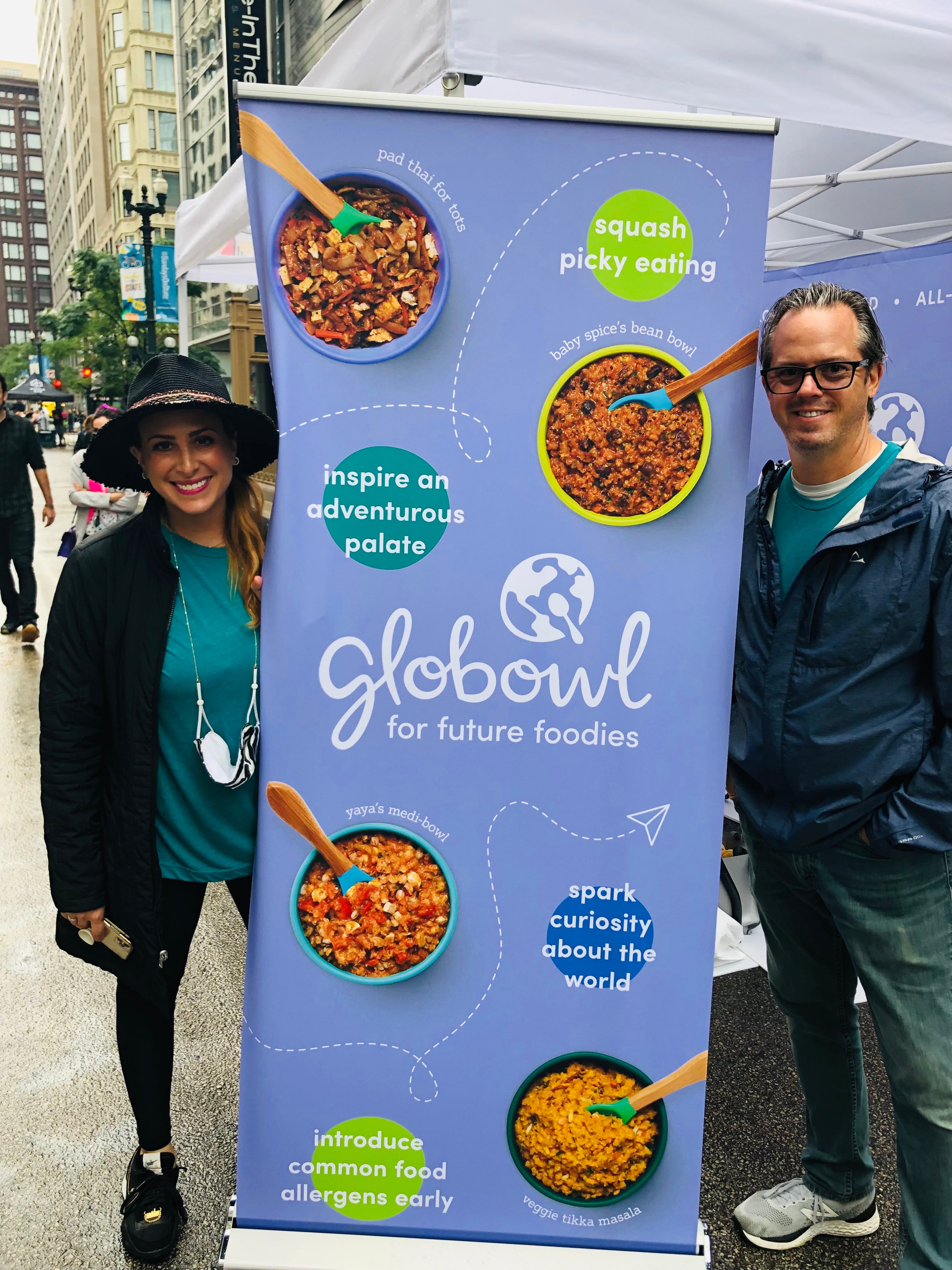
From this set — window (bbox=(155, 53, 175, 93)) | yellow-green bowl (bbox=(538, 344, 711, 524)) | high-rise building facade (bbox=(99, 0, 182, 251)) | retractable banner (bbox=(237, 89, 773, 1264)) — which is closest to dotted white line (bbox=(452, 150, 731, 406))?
retractable banner (bbox=(237, 89, 773, 1264))

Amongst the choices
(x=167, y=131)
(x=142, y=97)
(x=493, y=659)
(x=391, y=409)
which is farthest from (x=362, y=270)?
(x=142, y=97)

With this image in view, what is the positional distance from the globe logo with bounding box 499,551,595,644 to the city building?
136m

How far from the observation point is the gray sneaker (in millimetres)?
2309

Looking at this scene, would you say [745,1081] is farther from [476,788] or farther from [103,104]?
[103,104]

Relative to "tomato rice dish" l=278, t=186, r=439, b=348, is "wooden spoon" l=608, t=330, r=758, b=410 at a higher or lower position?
lower

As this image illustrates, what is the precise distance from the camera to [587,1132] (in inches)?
78.3

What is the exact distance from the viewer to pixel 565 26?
226 centimetres

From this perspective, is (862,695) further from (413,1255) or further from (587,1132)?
(413,1255)

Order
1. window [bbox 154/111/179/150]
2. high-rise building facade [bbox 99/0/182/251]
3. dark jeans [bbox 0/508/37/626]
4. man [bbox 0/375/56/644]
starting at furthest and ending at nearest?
window [bbox 154/111/179/150], high-rise building facade [bbox 99/0/182/251], dark jeans [bbox 0/508/37/626], man [bbox 0/375/56/644]

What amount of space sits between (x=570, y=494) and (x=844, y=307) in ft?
2.12

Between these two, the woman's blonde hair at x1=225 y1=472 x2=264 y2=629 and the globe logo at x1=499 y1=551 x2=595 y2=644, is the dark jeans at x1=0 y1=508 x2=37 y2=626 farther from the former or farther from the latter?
the globe logo at x1=499 y1=551 x2=595 y2=644

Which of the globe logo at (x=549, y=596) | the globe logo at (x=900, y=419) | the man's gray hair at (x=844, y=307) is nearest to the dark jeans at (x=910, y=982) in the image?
the globe logo at (x=549, y=596)

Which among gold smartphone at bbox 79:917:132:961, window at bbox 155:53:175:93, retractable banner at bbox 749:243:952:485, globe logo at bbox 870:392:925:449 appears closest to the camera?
gold smartphone at bbox 79:917:132:961

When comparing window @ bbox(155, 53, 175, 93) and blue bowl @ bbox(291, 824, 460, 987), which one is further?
window @ bbox(155, 53, 175, 93)
